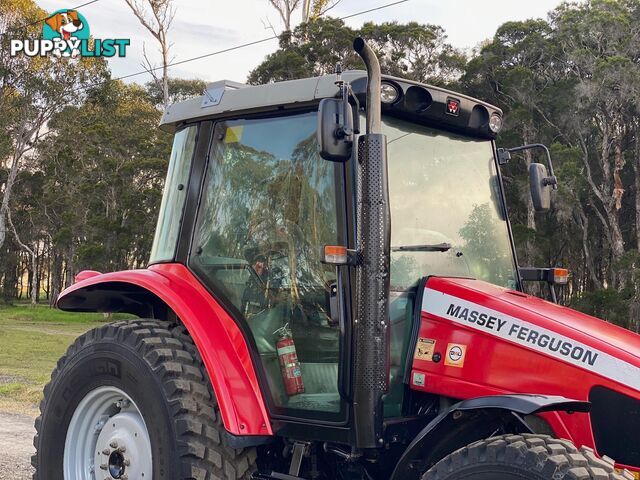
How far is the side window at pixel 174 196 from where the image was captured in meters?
4.19

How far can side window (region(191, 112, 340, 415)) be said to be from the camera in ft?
11.8

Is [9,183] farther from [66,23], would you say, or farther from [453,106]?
[453,106]

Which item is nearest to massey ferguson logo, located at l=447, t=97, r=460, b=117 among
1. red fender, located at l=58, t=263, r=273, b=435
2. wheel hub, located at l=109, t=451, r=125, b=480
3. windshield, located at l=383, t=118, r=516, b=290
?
windshield, located at l=383, t=118, r=516, b=290

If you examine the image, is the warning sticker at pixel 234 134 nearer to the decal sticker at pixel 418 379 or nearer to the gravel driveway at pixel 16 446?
the decal sticker at pixel 418 379

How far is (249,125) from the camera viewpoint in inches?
156

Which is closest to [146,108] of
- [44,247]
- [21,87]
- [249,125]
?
[21,87]

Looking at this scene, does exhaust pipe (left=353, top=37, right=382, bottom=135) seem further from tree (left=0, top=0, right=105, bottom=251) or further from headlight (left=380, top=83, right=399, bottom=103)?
tree (left=0, top=0, right=105, bottom=251)

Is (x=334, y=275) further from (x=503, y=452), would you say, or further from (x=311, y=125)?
(x=503, y=452)

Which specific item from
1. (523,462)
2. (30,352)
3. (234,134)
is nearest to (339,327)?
(523,462)

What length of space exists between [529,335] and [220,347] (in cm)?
143

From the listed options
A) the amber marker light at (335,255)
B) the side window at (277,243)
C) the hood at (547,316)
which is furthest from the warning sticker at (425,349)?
the amber marker light at (335,255)

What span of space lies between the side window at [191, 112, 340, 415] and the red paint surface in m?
0.47

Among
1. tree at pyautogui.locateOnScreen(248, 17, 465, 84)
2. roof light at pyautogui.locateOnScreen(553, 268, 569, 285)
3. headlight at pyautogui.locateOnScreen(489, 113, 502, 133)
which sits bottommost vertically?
roof light at pyautogui.locateOnScreen(553, 268, 569, 285)

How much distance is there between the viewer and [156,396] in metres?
3.69
